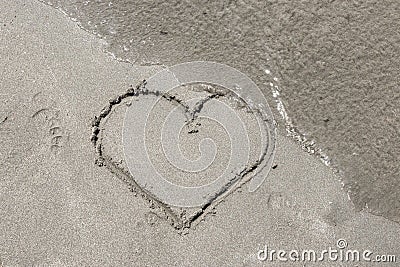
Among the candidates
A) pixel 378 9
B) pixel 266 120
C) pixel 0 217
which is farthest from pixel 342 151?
pixel 0 217

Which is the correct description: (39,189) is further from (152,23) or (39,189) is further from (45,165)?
(152,23)

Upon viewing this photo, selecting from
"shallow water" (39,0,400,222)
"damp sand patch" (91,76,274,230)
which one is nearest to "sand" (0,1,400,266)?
"damp sand patch" (91,76,274,230)

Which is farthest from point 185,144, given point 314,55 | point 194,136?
point 314,55

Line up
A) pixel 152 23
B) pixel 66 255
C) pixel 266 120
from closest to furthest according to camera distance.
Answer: pixel 66 255
pixel 266 120
pixel 152 23

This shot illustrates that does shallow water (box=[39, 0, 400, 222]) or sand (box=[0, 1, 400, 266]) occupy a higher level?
shallow water (box=[39, 0, 400, 222])

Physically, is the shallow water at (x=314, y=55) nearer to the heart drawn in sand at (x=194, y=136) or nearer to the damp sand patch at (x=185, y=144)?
the heart drawn in sand at (x=194, y=136)

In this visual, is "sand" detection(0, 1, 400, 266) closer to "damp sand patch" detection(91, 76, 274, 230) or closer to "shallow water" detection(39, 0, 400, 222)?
"damp sand patch" detection(91, 76, 274, 230)
